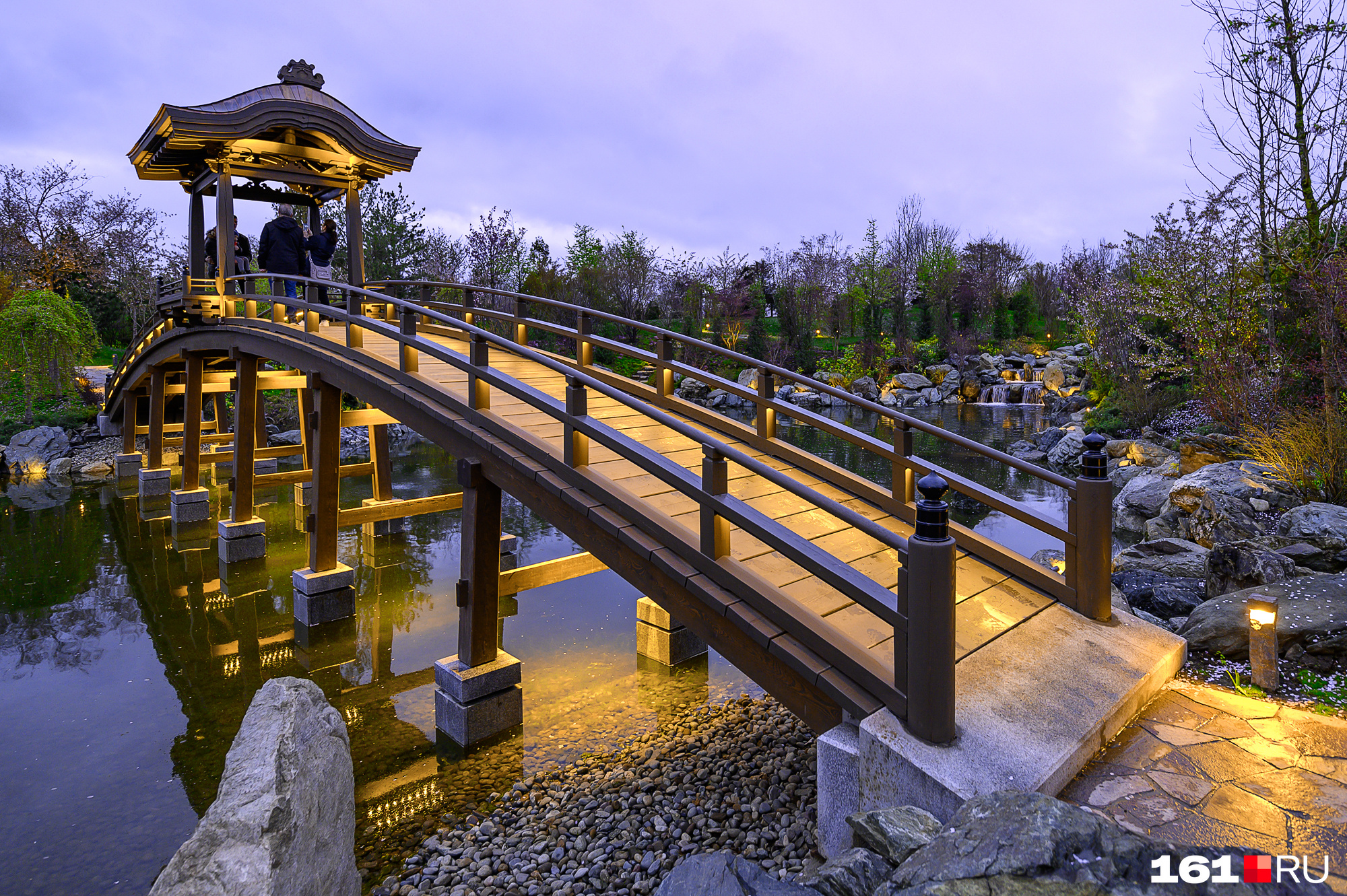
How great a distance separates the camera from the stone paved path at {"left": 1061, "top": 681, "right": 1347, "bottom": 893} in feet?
10.1

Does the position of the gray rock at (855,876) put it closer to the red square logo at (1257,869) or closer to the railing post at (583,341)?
the red square logo at (1257,869)

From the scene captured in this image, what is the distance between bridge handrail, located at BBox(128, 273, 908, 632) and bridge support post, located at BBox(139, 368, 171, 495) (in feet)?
40.0

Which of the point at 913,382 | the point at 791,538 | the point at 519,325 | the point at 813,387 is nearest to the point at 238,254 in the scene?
the point at 519,325

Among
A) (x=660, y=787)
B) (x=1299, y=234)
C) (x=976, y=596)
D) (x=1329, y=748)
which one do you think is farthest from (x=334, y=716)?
(x=1299, y=234)

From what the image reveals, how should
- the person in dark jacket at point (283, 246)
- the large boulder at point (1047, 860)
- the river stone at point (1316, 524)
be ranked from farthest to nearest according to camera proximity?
the person in dark jacket at point (283, 246) < the river stone at point (1316, 524) < the large boulder at point (1047, 860)

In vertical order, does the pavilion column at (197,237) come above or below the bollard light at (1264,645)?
above

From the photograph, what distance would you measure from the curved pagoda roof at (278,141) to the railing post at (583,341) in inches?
208

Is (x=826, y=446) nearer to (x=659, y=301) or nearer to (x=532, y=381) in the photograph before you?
(x=532, y=381)

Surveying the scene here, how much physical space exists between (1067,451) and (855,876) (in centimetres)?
1666

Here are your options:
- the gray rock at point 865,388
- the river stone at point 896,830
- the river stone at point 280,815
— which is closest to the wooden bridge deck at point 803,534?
the river stone at point 896,830

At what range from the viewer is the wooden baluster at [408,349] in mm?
7066

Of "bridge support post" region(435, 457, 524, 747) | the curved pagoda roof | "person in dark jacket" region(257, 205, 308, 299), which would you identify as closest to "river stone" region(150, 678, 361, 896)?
"bridge support post" region(435, 457, 524, 747)

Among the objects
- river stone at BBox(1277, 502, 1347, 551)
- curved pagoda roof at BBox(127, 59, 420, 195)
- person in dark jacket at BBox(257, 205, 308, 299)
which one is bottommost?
river stone at BBox(1277, 502, 1347, 551)

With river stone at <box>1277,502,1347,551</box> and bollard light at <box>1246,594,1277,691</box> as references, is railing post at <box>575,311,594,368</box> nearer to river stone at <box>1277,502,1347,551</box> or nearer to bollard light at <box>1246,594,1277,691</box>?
bollard light at <box>1246,594,1277,691</box>
